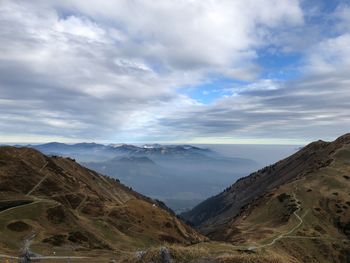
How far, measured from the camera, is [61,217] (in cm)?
11606

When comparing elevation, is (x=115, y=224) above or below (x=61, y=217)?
below

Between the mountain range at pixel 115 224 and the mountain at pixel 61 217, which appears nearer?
the mountain range at pixel 115 224

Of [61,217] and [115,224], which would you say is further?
[115,224]

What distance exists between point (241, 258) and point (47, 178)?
507ft

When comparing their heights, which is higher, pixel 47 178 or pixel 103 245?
pixel 47 178

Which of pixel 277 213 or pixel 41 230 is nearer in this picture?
pixel 41 230

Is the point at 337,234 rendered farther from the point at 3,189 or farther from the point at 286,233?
the point at 3,189

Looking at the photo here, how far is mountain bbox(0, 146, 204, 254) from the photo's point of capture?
9819 cm

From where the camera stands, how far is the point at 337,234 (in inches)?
6378

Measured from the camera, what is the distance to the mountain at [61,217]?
9819 cm

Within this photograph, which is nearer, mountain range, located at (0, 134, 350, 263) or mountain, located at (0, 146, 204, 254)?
mountain range, located at (0, 134, 350, 263)

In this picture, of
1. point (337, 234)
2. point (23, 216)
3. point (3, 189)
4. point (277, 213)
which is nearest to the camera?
point (23, 216)

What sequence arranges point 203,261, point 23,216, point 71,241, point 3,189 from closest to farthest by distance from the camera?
point 203,261 → point 71,241 → point 23,216 → point 3,189

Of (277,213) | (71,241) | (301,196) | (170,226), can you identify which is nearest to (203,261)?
(71,241)
